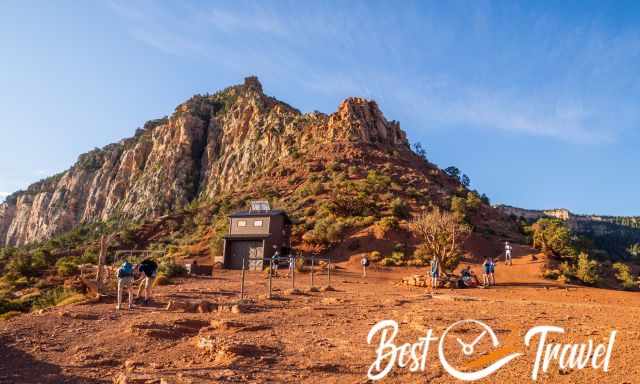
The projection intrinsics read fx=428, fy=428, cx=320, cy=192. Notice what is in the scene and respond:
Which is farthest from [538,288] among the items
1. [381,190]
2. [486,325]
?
[381,190]

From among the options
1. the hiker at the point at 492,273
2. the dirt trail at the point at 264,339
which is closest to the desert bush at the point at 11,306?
the dirt trail at the point at 264,339

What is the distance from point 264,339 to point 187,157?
90.2 metres

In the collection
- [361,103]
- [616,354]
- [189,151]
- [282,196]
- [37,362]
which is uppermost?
[361,103]

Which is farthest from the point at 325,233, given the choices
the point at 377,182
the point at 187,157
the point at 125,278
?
the point at 187,157

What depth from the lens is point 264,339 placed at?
893 cm

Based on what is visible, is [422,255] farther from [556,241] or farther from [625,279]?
[625,279]

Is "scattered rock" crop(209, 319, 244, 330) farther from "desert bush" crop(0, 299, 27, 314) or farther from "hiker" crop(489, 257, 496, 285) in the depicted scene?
"hiker" crop(489, 257, 496, 285)

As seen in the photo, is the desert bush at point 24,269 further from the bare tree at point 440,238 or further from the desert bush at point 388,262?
the bare tree at point 440,238

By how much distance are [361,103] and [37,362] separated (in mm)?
73197

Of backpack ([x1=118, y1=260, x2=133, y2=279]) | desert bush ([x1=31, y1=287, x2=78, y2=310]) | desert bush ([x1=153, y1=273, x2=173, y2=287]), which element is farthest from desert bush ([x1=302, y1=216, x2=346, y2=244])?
backpack ([x1=118, y1=260, x2=133, y2=279])

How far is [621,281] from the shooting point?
99.7ft

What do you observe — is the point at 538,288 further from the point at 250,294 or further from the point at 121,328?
the point at 121,328
